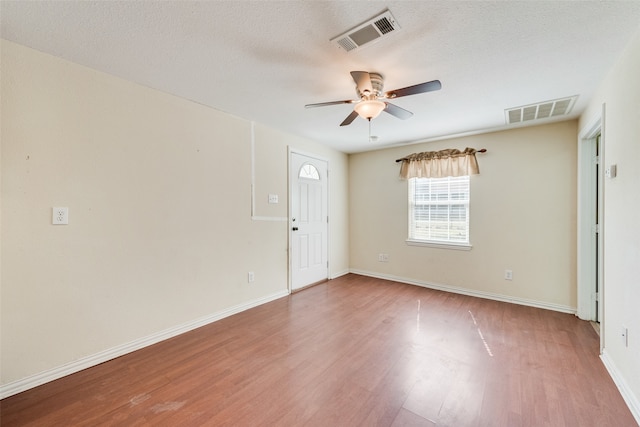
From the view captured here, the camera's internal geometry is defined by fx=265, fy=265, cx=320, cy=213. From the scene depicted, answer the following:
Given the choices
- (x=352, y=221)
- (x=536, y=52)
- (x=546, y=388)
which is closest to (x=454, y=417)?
(x=546, y=388)

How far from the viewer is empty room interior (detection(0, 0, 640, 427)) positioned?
5.28 feet

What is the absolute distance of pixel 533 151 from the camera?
11.1 ft

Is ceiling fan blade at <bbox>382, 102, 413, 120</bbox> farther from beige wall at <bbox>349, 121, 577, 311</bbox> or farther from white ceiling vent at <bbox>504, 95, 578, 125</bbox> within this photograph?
beige wall at <bbox>349, 121, 577, 311</bbox>

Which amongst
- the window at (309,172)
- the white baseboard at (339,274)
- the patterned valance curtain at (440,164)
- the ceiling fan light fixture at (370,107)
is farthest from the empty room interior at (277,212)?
the white baseboard at (339,274)

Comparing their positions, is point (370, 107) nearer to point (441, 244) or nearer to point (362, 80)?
point (362, 80)

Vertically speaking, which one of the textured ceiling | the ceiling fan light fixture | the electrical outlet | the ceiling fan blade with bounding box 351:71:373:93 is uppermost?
the textured ceiling

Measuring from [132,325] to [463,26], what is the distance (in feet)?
11.0

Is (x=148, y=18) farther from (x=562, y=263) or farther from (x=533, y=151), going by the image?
(x=562, y=263)

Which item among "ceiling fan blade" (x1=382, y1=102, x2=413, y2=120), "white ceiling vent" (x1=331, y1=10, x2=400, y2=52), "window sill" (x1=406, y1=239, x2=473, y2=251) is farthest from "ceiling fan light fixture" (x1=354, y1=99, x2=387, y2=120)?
"window sill" (x1=406, y1=239, x2=473, y2=251)

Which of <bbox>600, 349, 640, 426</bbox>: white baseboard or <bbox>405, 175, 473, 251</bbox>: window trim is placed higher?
<bbox>405, 175, 473, 251</bbox>: window trim

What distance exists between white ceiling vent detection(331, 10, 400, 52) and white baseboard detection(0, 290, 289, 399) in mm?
2867

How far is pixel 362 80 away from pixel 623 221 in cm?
206

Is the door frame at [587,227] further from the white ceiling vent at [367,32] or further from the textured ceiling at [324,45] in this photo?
the white ceiling vent at [367,32]

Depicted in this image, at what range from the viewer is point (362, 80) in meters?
1.87
